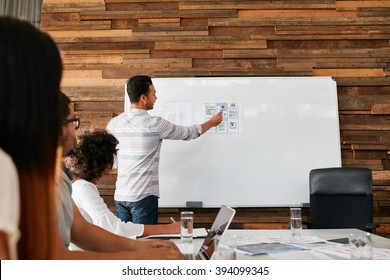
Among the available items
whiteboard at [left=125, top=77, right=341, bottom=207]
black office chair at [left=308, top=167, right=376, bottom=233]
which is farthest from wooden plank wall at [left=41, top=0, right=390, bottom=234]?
black office chair at [left=308, top=167, right=376, bottom=233]

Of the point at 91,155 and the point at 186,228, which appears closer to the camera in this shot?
the point at 186,228

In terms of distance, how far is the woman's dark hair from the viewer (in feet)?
1.62

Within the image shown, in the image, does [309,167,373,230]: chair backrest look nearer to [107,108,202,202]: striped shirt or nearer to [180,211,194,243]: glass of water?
[107,108,202,202]: striped shirt

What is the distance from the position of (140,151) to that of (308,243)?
5.13ft

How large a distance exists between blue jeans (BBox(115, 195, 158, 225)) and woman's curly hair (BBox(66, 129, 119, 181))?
37.5 inches

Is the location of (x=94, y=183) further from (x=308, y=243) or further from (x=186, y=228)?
(x=308, y=243)

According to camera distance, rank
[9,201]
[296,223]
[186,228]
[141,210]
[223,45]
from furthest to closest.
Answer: [223,45] → [141,210] → [296,223] → [186,228] → [9,201]

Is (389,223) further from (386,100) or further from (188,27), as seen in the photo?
(188,27)

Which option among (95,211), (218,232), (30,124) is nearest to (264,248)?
(218,232)

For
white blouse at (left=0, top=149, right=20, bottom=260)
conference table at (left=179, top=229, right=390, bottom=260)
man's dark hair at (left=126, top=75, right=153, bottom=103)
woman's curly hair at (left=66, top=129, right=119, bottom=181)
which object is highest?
man's dark hair at (left=126, top=75, right=153, bottom=103)

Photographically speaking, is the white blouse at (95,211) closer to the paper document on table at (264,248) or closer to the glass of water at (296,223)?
the paper document on table at (264,248)

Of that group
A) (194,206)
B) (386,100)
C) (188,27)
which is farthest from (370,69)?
(194,206)

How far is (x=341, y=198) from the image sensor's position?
282 cm
